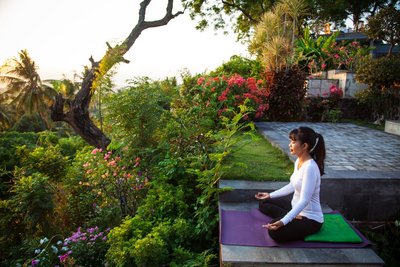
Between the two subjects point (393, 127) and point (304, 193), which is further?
point (393, 127)

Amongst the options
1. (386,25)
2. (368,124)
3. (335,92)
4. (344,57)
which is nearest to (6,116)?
(335,92)

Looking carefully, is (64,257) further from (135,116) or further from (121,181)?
(135,116)

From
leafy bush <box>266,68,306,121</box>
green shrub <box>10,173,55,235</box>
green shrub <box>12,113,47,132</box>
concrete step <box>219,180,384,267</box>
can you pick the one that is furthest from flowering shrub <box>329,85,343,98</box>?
green shrub <box>12,113,47,132</box>

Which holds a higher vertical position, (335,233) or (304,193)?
(304,193)

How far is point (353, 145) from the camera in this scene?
20.0 ft

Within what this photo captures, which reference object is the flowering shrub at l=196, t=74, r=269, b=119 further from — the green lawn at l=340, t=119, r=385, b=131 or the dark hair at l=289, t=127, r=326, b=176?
the dark hair at l=289, t=127, r=326, b=176

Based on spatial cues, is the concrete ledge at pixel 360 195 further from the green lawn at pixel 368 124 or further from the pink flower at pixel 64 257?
the green lawn at pixel 368 124

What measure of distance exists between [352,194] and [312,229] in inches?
56.4

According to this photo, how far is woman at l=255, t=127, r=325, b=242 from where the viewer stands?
2.74 metres

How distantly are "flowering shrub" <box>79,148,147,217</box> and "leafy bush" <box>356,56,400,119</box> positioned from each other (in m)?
7.54

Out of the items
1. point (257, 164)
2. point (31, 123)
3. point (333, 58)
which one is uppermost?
point (333, 58)

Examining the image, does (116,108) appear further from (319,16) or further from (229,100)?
(319,16)

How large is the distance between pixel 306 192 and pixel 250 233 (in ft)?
2.32

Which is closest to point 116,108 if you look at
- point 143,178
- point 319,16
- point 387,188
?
point 143,178
